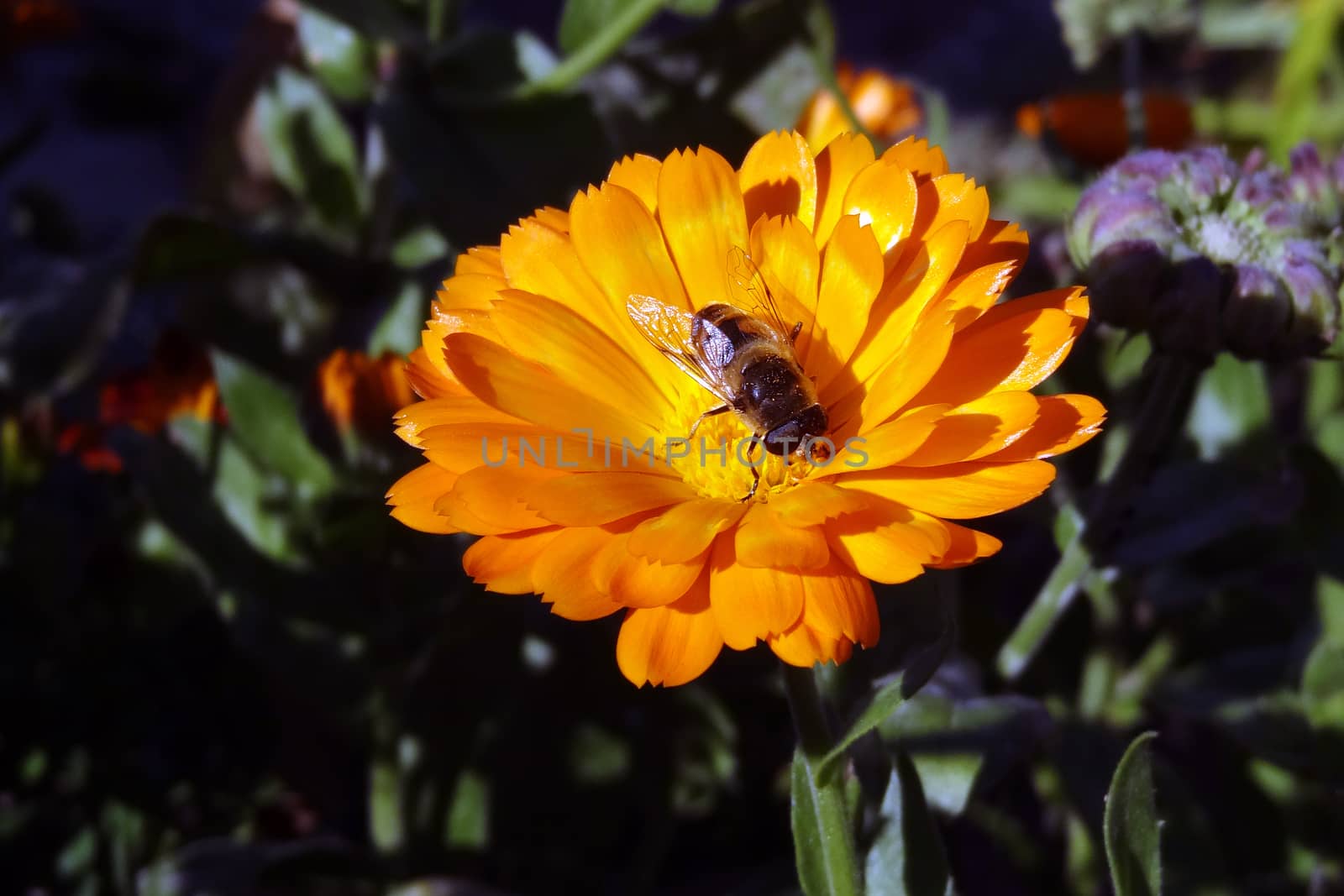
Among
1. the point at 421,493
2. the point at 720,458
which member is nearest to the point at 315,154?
the point at 720,458

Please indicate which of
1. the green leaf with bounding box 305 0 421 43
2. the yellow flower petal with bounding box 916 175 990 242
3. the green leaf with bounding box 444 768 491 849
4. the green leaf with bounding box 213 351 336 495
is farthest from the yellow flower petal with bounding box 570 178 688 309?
the green leaf with bounding box 444 768 491 849

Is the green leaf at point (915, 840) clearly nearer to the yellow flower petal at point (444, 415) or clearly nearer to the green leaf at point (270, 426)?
the yellow flower petal at point (444, 415)

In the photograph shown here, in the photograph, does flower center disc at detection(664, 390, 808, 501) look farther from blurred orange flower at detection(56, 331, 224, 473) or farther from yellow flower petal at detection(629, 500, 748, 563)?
blurred orange flower at detection(56, 331, 224, 473)

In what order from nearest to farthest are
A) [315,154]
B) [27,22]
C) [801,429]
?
1. [801,429]
2. [315,154]
3. [27,22]

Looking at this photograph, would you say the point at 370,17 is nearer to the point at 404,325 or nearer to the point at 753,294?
the point at 404,325

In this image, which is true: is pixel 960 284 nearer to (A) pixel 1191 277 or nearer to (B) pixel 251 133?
(A) pixel 1191 277

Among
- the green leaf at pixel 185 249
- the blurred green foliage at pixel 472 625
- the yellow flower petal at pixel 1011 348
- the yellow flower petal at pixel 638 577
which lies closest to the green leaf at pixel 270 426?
the blurred green foliage at pixel 472 625

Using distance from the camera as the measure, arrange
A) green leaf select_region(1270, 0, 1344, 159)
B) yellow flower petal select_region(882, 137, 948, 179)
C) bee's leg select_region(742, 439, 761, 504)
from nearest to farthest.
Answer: yellow flower petal select_region(882, 137, 948, 179) → bee's leg select_region(742, 439, 761, 504) → green leaf select_region(1270, 0, 1344, 159)
